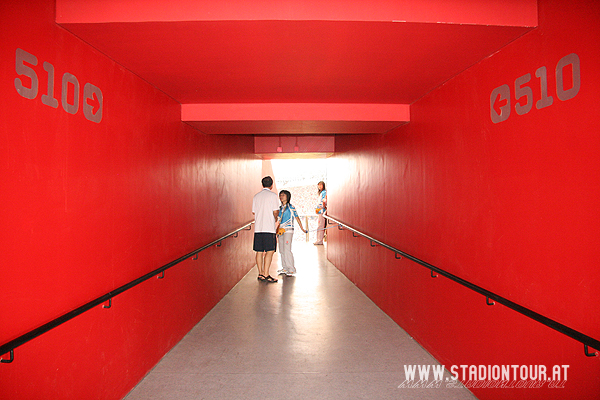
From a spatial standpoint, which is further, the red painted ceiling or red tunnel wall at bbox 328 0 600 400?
the red painted ceiling

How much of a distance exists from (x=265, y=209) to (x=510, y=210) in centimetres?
400

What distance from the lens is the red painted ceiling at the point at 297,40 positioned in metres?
1.84

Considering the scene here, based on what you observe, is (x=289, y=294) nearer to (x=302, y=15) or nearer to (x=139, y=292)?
(x=139, y=292)

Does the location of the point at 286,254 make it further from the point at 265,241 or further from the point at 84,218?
the point at 84,218

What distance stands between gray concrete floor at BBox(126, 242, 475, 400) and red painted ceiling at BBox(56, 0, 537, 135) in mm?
2349

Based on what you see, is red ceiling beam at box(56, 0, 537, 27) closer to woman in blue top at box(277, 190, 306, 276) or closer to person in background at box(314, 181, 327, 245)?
woman in blue top at box(277, 190, 306, 276)

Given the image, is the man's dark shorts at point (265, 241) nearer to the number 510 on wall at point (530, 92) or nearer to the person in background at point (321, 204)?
the person in background at point (321, 204)

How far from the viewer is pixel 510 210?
2.10 meters

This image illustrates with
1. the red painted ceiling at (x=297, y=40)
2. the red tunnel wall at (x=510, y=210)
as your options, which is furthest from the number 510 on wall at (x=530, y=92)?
the red painted ceiling at (x=297, y=40)

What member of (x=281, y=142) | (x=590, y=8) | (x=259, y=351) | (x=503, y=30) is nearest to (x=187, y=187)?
(x=259, y=351)

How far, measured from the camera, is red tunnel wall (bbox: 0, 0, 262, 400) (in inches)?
62.5

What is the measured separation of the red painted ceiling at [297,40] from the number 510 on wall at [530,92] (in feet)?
0.91

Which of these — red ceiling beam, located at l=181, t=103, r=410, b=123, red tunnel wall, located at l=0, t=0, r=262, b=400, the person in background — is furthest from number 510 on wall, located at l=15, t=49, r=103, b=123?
the person in background

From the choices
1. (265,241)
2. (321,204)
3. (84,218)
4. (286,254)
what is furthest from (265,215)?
(321,204)
